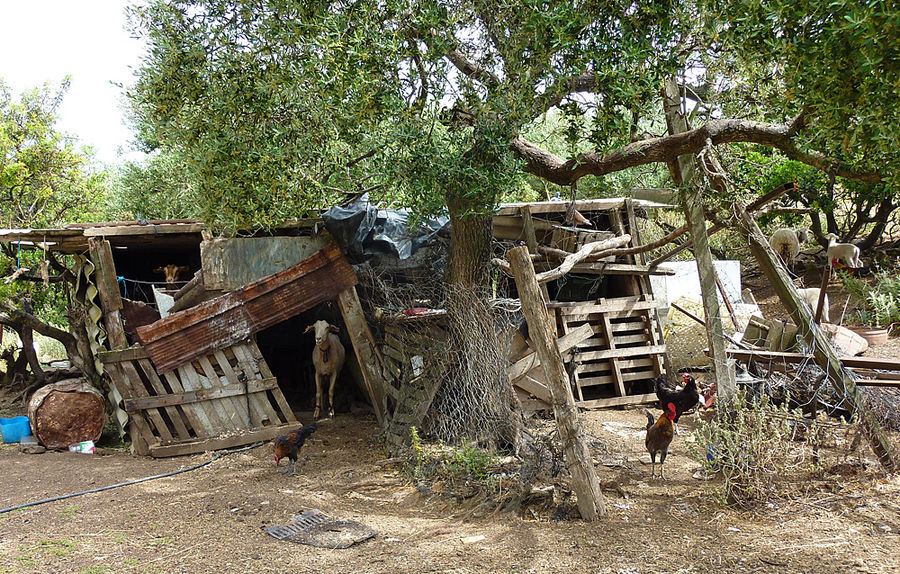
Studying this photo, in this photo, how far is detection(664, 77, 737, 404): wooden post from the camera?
6.93 m

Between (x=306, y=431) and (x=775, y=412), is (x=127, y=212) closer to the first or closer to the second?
(x=306, y=431)

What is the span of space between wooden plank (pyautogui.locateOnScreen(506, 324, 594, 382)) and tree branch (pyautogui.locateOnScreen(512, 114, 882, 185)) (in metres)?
3.14

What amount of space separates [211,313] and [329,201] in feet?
7.77

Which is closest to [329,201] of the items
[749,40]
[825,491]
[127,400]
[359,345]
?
[359,345]

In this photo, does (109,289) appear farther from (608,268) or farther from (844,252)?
(844,252)

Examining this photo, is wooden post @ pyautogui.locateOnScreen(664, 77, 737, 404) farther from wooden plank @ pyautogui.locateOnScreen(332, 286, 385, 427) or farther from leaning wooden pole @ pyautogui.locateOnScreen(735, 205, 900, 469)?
wooden plank @ pyautogui.locateOnScreen(332, 286, 385, 427)

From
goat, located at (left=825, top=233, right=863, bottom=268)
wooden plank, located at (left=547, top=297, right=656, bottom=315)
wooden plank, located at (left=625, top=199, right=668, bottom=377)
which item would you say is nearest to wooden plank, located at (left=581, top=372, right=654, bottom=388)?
wooden plank, located at (left=625, top=199, right=668, bottom=377)

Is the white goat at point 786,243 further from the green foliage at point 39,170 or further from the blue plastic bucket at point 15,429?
the green foliage at point 39,170

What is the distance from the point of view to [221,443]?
9.24 meters

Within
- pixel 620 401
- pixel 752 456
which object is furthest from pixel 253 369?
pixel 752 456

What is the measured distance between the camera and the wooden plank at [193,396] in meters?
9.06

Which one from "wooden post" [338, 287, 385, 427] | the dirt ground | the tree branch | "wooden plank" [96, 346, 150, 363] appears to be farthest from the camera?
"wooden post" [338, 287, 385, 427]

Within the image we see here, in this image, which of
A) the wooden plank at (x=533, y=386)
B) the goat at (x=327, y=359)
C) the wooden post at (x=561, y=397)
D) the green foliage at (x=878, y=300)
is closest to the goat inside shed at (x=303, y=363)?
the goat at (x=327, y=359)

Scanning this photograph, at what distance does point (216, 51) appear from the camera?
22.8 ft
